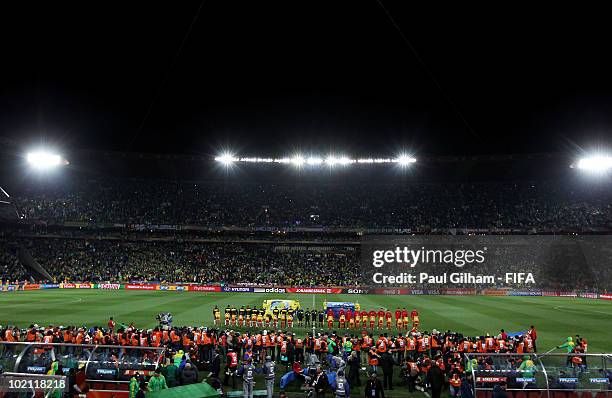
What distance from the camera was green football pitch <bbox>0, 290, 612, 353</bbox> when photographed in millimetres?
28359

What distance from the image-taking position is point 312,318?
93.4 feet

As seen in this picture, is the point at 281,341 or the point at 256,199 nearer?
the point at 281,341

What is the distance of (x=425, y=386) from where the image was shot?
16.2 m

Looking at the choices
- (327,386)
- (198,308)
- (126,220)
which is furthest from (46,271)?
(327,386)

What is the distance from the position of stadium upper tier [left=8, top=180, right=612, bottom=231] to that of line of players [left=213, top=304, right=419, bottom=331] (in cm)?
3832

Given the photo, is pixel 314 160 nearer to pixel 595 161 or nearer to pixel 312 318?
pixel 595 161

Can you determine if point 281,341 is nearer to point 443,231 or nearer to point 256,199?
point 443,231

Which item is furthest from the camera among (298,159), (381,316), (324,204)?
(324,204)

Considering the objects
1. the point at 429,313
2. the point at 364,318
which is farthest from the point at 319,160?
the point at 364,318

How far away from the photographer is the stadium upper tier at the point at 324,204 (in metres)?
63.5

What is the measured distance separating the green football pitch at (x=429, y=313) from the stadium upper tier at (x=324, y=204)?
20387 mm

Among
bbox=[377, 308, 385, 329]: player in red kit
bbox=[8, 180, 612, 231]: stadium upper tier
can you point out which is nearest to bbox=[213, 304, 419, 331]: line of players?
bbox=[377, 308, 385, 329]: player in red kit

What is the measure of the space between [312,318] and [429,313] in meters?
11.6

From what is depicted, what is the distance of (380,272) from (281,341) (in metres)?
43.7
